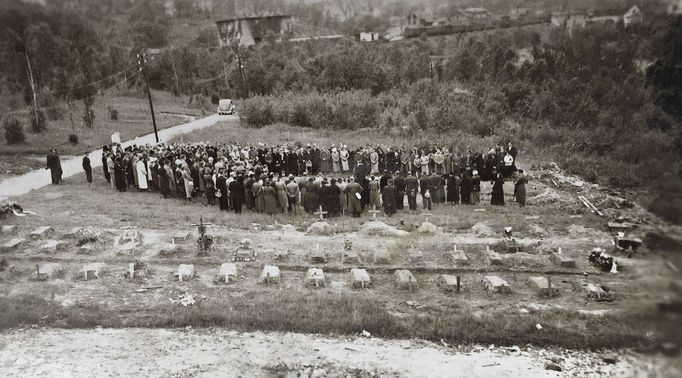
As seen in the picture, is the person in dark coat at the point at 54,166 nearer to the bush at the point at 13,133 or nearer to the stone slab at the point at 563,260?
the bush at the point at 13,133

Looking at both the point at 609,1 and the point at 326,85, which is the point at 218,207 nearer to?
the point at 609,1

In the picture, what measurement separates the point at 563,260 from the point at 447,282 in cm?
335

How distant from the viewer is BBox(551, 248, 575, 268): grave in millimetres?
14578

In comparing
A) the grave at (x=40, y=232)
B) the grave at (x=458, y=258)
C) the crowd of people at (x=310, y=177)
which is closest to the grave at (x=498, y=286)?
the grave at (x=458, y=258)

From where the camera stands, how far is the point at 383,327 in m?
12.0

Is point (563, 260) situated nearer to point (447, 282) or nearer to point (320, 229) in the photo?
point (447, 282)

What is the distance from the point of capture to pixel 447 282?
1363 centimetres

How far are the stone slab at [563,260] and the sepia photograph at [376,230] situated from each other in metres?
0.08

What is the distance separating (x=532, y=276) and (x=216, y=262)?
8.20m

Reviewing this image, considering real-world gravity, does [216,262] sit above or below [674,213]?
below

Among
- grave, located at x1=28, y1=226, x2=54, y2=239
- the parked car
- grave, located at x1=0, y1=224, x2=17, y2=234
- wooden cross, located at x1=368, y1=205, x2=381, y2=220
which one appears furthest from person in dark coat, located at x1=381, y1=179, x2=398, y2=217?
the parked car

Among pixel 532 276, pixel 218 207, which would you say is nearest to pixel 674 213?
pixel 532 276

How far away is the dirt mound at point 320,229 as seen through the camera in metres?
17.7

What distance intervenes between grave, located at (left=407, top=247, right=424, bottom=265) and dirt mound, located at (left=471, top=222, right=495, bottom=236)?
274 cm
